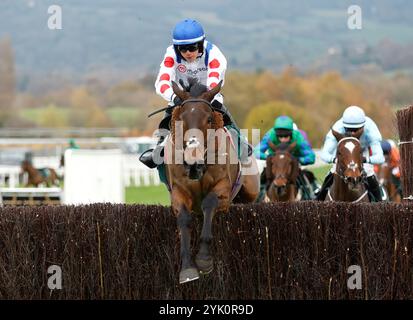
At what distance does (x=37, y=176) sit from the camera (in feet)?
102

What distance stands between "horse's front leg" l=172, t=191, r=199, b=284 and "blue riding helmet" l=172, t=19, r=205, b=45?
1.36 metres

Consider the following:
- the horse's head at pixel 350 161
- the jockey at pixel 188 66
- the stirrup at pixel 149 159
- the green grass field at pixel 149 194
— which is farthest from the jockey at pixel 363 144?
the green grass field at pixel 149 194

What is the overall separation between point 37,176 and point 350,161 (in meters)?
21.3

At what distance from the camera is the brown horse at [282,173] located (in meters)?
13.0

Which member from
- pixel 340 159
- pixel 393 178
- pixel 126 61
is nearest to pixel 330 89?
pixel 393 178

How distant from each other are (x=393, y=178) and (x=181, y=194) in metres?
11.3

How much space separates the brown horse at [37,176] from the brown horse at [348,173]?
20471 mm

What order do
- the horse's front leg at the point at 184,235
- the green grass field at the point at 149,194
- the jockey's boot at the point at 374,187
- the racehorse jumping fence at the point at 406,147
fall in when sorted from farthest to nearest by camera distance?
the green grass field at the point at 149,194 < the jockey's boot at the point at 374,187 < the racehorse jumping fence at the point at 406,147 < the horse's front leg at the point at 184,235

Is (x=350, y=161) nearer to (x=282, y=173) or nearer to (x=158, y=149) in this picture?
(x=282, y=173)

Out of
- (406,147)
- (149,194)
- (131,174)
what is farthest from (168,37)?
(406,147)

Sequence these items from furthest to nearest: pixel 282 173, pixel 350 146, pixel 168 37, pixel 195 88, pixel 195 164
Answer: pixel 168 37
pixel 282 173
pixel 350 146
pixel 195 88
pixel 195 164

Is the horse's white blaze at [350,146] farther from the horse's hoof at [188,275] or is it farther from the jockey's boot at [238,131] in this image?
the horse's hoof at [188,275]

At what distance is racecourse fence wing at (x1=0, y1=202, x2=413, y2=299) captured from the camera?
8.55 m

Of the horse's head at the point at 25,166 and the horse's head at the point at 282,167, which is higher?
the horse's head at the point at 25,166
